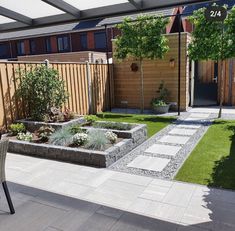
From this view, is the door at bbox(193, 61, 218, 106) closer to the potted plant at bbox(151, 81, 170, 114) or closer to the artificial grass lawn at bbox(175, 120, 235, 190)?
the potted plant at bbox(151, 81, 170, 114)

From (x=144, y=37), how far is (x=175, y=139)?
13.0 ft

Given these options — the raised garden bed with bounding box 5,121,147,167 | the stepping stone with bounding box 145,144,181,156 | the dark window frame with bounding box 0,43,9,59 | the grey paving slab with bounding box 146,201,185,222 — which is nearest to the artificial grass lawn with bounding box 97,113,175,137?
the stepping stone with bounding box 145,144,181,156

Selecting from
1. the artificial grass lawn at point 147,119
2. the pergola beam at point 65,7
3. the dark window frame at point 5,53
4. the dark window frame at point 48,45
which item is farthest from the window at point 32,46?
the pergola beam at point 65,7

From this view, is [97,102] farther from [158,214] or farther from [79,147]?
[158,214]

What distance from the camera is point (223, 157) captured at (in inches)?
185

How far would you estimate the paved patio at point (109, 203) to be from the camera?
2.75 metres

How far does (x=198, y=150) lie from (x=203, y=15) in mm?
4372

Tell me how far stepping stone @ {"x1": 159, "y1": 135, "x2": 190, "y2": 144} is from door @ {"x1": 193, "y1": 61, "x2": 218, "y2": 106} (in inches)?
242

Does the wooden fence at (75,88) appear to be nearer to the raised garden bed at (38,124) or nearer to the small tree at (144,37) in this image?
the raised garden bed at (38,124)

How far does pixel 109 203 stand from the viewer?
322 centimetres

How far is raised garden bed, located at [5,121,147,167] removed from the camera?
457 cm

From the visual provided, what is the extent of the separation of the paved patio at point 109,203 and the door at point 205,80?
8.94 metres

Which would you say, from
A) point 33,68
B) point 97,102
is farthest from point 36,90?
point 97,102

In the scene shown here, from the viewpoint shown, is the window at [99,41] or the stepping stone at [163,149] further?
the window at [99,41]
